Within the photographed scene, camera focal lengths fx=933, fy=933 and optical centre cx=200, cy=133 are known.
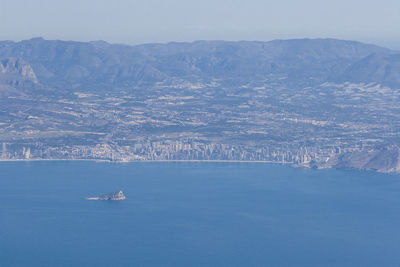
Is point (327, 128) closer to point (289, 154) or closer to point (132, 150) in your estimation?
point (289, 154)

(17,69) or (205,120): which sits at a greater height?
(17,69)

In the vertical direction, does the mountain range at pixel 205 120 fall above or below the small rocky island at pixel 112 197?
below

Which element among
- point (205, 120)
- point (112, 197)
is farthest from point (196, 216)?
point (205, 120)

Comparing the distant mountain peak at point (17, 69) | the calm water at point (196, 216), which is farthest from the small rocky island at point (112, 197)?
the distant mountain peak at point (17, 69)

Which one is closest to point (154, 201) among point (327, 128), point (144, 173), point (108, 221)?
point (108, 221)

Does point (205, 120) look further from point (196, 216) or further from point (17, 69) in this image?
point (196, 216)

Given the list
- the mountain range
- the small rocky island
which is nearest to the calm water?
the small rocky island

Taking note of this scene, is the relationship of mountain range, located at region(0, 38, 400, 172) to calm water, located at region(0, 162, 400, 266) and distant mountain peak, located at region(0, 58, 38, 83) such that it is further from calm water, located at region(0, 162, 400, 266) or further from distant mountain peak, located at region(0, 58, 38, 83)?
calm water, located at region(0, 162, 400, 266)

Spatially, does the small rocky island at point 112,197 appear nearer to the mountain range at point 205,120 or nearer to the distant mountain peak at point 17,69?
the mountain range at point 205,120

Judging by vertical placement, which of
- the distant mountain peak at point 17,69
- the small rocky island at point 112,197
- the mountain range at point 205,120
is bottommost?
the mountain range at point 205,120
